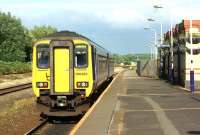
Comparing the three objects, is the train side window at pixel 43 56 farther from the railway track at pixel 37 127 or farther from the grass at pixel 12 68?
the grass at pixel 12 68

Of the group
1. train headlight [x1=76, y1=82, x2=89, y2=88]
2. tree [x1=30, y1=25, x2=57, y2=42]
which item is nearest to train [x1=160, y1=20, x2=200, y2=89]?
train headlight [x1=76, y1=82, x2=89, y2=88]

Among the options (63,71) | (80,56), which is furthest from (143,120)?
(80,56)

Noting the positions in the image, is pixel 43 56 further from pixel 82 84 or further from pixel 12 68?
→ pixel 12 68

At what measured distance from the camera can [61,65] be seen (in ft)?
72.7

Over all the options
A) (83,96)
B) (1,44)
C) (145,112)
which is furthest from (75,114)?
(1,44)

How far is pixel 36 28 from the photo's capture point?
154 m

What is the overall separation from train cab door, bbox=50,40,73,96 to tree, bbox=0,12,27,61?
77453 millimetres

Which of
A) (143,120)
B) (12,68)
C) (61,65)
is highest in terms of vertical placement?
(61,65)

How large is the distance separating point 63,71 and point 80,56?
2.92 feet

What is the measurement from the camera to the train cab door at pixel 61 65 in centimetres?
2195

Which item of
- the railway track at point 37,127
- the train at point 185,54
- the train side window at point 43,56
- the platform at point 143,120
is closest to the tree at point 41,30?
the train at point 185,54

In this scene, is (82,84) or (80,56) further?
(80,56)

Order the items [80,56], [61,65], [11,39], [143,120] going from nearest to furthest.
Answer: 1. [143,120]
2. [61,65]
3. [80,56]
4. [11,39]

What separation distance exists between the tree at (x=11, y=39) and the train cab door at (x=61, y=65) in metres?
77.5
